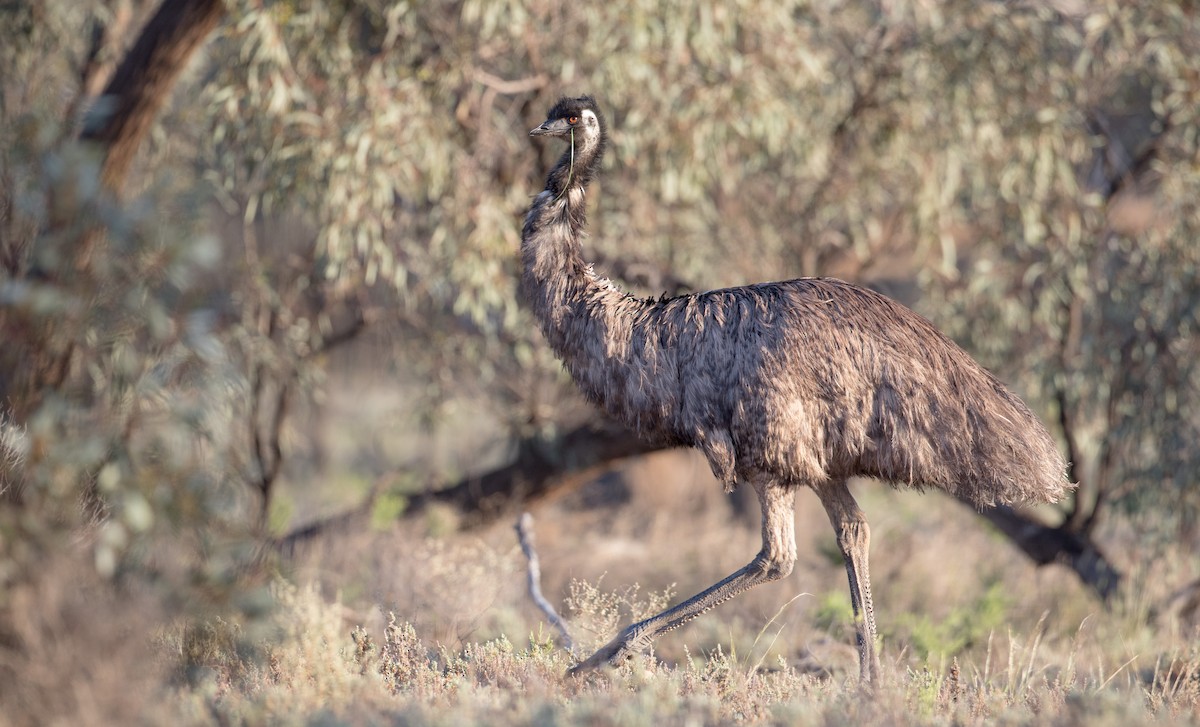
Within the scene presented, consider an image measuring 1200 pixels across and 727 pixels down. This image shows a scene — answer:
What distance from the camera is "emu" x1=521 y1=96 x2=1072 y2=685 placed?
4.97 metres

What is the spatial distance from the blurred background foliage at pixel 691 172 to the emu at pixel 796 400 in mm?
2340

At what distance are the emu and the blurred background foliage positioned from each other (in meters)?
2.34

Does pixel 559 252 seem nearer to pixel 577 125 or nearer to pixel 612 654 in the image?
pixel 577 125

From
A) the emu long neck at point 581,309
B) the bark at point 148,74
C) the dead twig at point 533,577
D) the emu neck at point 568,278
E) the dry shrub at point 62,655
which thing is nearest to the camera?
the dry shrub at point 62,655

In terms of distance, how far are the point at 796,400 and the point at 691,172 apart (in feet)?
11.5

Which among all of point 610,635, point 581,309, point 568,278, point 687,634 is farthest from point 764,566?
point 687,634

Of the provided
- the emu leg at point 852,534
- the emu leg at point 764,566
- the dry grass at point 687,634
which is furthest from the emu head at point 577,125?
the dry grass at point 687,634

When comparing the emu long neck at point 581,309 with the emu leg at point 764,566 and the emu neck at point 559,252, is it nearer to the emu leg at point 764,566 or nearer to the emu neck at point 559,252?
the emu neck at point 559,252

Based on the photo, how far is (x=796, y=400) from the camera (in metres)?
4.98

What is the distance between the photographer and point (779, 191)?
9445mm

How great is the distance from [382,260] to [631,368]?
2901 millimetres

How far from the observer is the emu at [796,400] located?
→ 16.3 feet

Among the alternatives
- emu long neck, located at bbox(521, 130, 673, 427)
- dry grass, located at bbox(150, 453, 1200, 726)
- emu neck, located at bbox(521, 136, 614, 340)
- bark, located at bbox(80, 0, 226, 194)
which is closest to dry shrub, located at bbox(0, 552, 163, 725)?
dry grass, located at bbox(150, 453, 1200, 726)

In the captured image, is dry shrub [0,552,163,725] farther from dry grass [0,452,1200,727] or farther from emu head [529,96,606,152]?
emu head [529,96,606,152]
